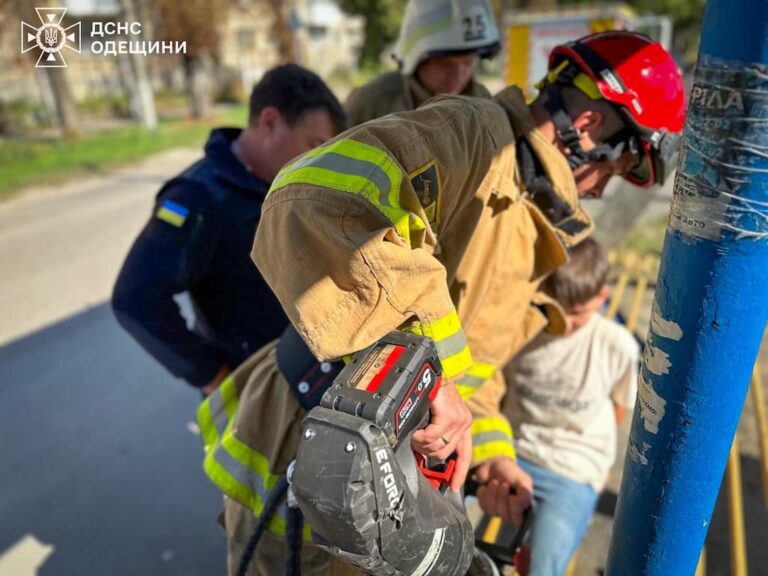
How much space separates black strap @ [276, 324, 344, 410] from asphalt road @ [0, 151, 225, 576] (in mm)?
1581

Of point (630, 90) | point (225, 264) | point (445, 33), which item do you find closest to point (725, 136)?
point (630, 90)

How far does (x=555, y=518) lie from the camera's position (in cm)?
212

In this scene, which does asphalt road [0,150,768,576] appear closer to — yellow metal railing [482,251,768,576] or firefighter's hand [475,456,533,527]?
yellow metal railing [482,251,768,576]

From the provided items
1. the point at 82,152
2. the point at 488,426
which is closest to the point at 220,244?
the point at 488,426

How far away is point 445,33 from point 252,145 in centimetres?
125

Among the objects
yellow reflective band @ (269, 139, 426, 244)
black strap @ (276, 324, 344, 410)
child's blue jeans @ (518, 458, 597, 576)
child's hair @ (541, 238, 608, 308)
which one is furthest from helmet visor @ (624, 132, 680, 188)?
child's blue jeans @ (518, 458, 597, 576)

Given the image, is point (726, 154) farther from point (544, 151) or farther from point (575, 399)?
point (575, 399)

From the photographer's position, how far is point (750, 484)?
3027 mm

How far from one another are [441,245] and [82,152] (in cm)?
1479

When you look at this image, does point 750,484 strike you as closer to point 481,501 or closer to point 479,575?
point 481,501

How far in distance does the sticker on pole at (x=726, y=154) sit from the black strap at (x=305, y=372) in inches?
31.7

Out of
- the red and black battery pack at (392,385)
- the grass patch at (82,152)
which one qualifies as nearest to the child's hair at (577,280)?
the red and black battery pack at (392,385)

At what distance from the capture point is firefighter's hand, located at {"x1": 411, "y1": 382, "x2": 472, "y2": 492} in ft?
3.78

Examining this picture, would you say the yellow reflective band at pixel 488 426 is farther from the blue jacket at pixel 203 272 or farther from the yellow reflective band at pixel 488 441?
the blue jacket at pixel 203 272
